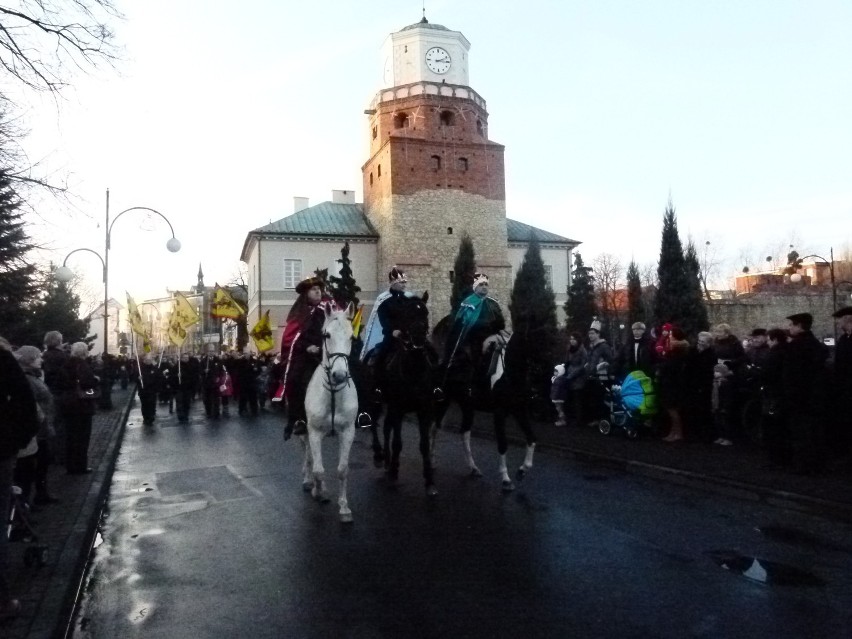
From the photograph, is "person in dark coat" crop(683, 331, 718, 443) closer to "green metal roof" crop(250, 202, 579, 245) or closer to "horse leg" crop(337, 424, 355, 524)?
"horse leg" crop(337, 424, 355, 524)

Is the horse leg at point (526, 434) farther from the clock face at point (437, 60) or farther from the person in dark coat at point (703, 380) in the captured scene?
the clock face at point (437, 60)

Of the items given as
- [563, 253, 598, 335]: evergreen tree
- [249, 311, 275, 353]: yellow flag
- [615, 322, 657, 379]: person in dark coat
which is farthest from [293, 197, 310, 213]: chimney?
[615, 322, 657, 379]: person in dark coat

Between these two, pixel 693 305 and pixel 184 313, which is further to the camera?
pixel 693 305

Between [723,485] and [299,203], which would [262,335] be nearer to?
[723,485]

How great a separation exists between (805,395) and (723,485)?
177 cm

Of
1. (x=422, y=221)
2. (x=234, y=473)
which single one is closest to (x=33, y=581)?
(x=234, y=473)

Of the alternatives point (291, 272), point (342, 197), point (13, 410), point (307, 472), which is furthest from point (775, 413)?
point (342, 197)

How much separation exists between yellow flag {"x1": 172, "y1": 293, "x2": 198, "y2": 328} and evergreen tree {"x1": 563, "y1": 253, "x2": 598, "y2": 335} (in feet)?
115

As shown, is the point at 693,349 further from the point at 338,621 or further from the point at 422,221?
the point at 422,221

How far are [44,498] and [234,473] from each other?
3.44 meters

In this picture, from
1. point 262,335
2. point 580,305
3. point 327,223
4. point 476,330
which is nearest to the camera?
point 476,330

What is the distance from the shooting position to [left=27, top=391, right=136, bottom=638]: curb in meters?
5.33

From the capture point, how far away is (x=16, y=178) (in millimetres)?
12664

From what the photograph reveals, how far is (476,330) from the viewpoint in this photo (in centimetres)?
1095
